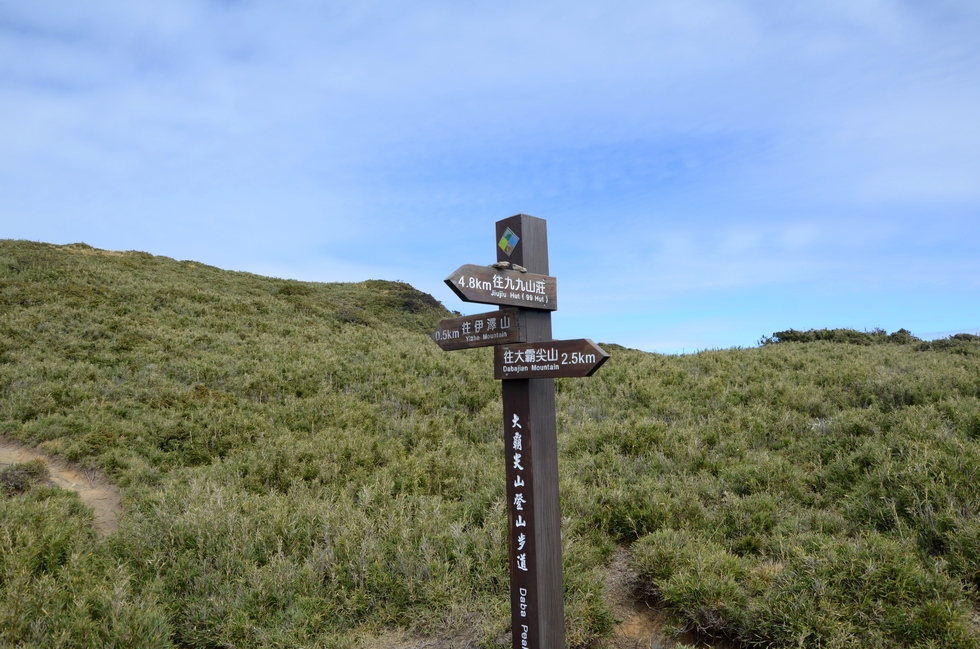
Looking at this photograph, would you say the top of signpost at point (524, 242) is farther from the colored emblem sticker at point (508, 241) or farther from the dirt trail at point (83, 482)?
the dirt trail at point (83, 482)

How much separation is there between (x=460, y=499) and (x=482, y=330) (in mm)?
4083

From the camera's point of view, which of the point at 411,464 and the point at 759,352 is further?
the point at 759,352

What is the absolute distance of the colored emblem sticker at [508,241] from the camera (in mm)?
5023

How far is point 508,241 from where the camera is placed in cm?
508

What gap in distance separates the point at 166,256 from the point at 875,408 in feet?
141

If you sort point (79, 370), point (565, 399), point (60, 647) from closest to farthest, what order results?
point (60, 647) → point (565, 399) → point (79, 370)

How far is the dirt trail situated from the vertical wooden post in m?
6.49

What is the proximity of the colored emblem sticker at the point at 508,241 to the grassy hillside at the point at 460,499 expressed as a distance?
322 centimetres

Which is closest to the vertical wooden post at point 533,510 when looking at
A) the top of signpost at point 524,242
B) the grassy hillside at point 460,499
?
the top of signpost at point 524,242

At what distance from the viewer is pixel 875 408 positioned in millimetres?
9289

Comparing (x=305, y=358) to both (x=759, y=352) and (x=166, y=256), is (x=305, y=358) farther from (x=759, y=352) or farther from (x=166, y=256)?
(x=166, y=256)

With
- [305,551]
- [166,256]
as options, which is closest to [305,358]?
[305,551]

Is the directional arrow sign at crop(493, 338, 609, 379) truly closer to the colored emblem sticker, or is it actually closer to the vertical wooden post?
the vertical wooden post

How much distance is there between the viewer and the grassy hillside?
16.9ft
